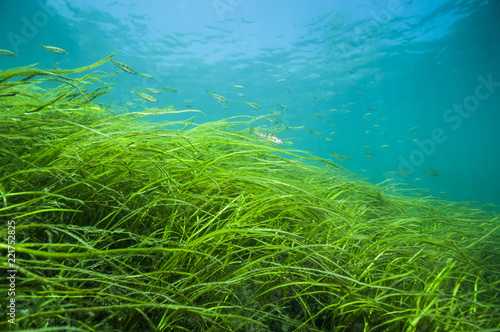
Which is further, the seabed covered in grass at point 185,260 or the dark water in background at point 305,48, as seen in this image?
the dark water in background at point 305,48

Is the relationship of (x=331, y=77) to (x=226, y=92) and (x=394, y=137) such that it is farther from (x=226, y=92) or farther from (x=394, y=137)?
(x=394, y=137)

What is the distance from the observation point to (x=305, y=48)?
2978cm

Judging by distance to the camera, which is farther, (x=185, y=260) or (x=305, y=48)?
(x=305, y=48)

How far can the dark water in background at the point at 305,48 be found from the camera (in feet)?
84.2

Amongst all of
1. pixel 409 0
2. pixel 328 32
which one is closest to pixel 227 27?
pixel 328 32

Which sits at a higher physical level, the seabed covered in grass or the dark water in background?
the dark water in background

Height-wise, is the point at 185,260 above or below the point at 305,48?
below

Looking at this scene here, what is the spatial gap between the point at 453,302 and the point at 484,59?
45.6 meters

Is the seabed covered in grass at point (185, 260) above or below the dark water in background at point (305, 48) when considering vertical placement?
below

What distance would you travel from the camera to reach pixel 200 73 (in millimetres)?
41062

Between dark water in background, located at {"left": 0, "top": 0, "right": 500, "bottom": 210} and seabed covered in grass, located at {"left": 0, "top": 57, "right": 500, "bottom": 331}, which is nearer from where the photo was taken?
seabed covered in grass, located at {"left": 0, "top": 57, "right": 500, "bottom": 331}

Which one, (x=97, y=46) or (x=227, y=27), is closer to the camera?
(x=227, y=27)

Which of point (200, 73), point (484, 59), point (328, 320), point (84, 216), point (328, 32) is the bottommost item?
point (328, 320)

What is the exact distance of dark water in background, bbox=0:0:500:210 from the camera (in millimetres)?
25656
